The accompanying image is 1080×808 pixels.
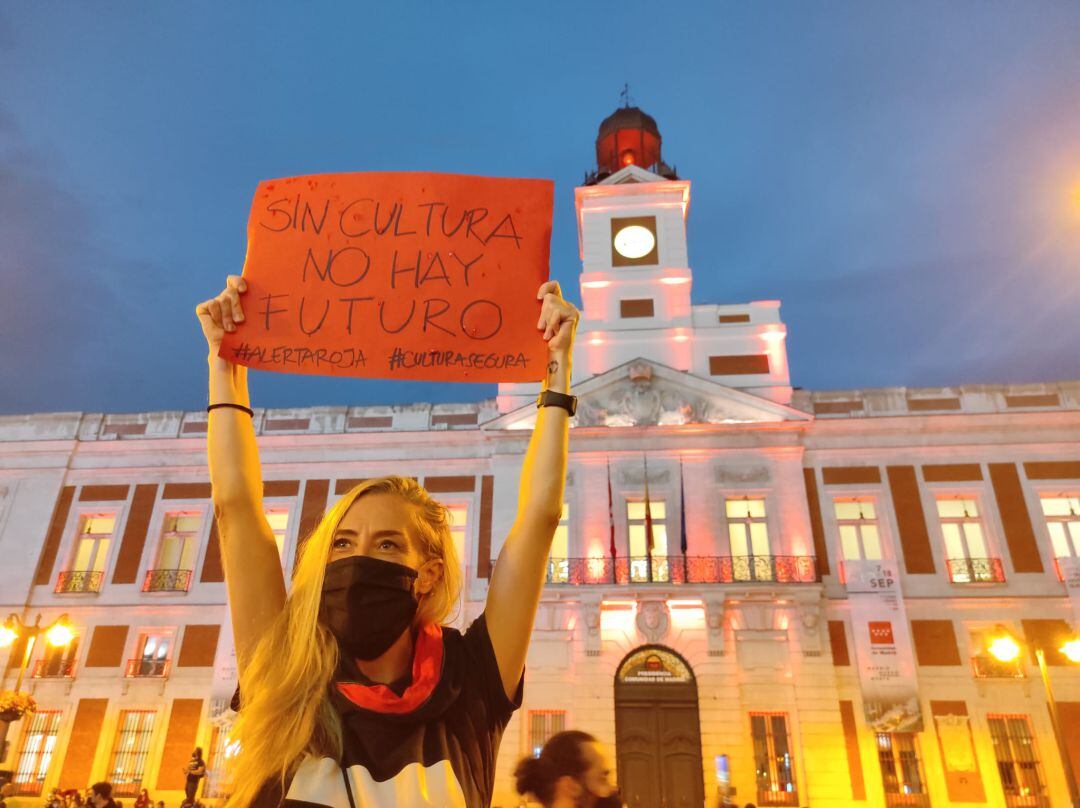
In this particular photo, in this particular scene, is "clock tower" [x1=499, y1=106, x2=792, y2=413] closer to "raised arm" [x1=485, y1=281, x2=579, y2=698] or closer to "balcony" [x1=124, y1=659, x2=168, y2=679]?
"balcony" [x1=124, y1=659, x2=168, y2=679]

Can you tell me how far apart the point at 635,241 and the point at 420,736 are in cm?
2406

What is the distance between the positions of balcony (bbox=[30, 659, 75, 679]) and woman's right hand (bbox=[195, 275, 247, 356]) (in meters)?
22.3

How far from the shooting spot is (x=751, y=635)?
1794 cm

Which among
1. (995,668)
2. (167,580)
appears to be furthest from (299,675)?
(167,580)

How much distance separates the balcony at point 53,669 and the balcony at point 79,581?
1927mm

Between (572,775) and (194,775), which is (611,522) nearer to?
(194,775)

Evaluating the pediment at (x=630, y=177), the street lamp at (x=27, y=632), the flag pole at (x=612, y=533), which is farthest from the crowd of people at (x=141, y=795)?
the pediment at (x=630, y=177)

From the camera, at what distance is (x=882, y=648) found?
1764 cm

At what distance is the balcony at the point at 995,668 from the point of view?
17609 mm

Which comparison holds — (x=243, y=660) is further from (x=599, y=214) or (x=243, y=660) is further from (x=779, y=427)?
(x=599, y=214)

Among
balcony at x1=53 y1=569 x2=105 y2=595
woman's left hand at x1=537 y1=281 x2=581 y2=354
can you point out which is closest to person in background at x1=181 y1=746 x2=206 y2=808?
balcony at x1=53 y1=569 x2=105 y2=595

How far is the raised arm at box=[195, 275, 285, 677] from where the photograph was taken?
1846 mm

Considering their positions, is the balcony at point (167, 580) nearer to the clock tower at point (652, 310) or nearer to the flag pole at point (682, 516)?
the clock tower at point (652, 310)

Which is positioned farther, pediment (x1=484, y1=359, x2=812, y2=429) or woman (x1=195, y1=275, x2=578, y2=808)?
pediment (x1=484, y1=359, x2=812, y2=429)
